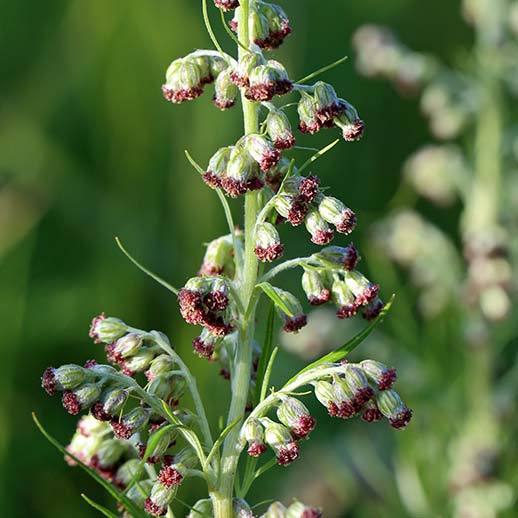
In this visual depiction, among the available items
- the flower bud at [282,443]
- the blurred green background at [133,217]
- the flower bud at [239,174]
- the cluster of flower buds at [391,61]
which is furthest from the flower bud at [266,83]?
the cluster of flower buds at [391,61]

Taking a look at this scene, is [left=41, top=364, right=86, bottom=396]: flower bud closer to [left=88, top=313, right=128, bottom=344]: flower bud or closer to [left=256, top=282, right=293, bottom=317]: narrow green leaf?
[left=88, top=313, right=128, bottom=344]: flower bud

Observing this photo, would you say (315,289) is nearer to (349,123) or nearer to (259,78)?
(349,123)

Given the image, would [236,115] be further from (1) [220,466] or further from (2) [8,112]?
(1) [220,466]

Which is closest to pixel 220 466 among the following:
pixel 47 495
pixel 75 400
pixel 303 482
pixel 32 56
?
pixel 75 400

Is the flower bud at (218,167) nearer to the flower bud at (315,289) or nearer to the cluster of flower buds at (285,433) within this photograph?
the flower bud at (315,289)

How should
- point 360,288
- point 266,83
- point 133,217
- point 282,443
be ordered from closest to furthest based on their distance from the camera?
point 266,83 < point 282,443 < point 360,288 < point 133,217

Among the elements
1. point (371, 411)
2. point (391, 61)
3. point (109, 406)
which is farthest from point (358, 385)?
point (391, 61)

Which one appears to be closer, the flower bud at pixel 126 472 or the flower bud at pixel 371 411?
the flower bud at pixel 371 411
